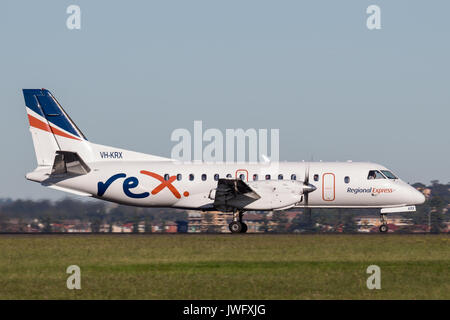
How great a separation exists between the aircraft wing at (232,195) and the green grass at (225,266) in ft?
6.00

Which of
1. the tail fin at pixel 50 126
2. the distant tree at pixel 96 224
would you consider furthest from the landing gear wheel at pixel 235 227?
the distant tree at pixel 96 224

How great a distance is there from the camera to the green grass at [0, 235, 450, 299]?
54.6 feet

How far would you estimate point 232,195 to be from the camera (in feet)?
109

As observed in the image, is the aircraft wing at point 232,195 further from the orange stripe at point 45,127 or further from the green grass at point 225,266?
the orange stripe at point 45,127

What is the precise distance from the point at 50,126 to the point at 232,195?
979 cm

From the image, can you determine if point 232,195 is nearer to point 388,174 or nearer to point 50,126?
point 388,174

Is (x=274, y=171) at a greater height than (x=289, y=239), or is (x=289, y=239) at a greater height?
(x=274, y=171)

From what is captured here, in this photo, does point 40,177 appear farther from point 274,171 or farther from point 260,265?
point 260,265

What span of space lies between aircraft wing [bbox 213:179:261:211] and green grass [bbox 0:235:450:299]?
1.83 meters

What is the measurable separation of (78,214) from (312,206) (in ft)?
47.2

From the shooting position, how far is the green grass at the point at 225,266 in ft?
54.6

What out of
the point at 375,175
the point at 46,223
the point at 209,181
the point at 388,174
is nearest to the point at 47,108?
the point at 46,223
